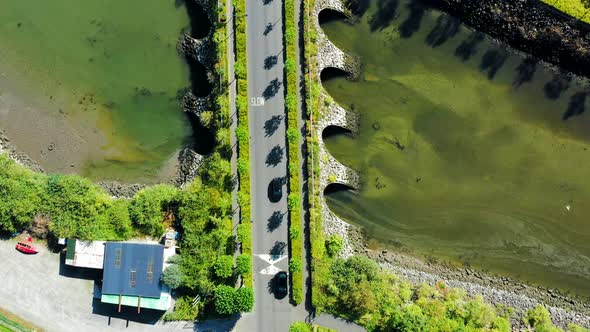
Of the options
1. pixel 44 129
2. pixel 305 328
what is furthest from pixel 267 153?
pixel 44 129

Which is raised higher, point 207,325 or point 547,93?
point 547,93

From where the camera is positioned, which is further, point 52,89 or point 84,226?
point 52,89

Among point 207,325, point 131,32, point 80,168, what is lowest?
point 207,325

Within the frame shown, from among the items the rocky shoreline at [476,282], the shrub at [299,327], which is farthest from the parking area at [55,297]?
the rocky shoreline at [476,282]

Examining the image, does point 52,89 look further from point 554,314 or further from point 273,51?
point 554,314

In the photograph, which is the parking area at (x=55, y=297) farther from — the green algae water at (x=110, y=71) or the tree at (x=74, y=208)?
the green algae water at (x=110, y=71)

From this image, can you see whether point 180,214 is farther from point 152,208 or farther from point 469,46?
point 469,46

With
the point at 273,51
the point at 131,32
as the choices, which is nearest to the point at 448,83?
the point at 273,51

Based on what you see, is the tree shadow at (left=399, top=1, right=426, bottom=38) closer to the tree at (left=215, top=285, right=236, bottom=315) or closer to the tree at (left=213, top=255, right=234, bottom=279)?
the tree at (left=213, top=255, right=234, bottom=279)
